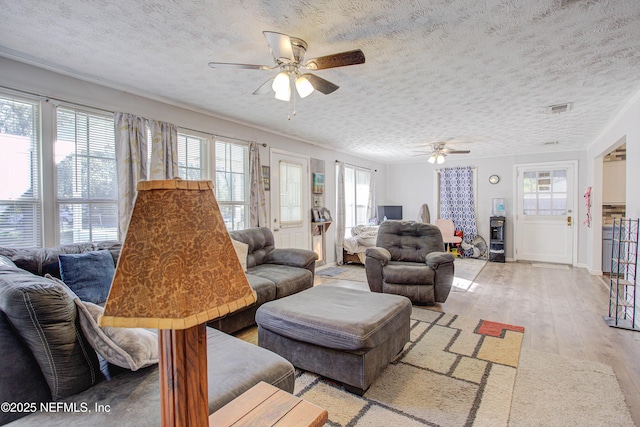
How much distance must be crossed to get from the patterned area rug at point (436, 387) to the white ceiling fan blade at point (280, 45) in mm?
2201

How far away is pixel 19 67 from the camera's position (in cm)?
249

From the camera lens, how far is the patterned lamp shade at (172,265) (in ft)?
2.15

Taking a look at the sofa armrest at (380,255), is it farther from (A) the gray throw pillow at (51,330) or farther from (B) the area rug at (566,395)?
(A) the gray throw pillow at (51,330)

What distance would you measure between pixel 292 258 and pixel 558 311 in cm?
309

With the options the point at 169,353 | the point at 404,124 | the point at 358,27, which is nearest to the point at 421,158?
the point at 404,124

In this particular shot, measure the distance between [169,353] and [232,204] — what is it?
3.59 metres

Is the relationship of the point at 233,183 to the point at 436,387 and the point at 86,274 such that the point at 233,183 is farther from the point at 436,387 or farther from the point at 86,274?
the point at 436,387

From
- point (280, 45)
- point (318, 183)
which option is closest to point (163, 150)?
point (280, 45)

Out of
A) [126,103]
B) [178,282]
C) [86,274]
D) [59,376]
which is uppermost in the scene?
[126,103]

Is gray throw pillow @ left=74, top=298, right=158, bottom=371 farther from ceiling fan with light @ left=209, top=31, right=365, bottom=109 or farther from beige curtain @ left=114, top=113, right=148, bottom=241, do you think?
beige curtain @ left=114, top=113, right=148, bottom=241

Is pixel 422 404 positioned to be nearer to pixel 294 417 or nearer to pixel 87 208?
pixel 294 417

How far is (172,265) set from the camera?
2.22 feet

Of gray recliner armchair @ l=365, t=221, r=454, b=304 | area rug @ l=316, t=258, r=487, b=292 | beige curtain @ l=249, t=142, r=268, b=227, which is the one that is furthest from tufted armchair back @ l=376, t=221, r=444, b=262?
beige curtain @ l=249, t=142, r=268, b=227

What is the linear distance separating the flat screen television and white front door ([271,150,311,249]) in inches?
103
